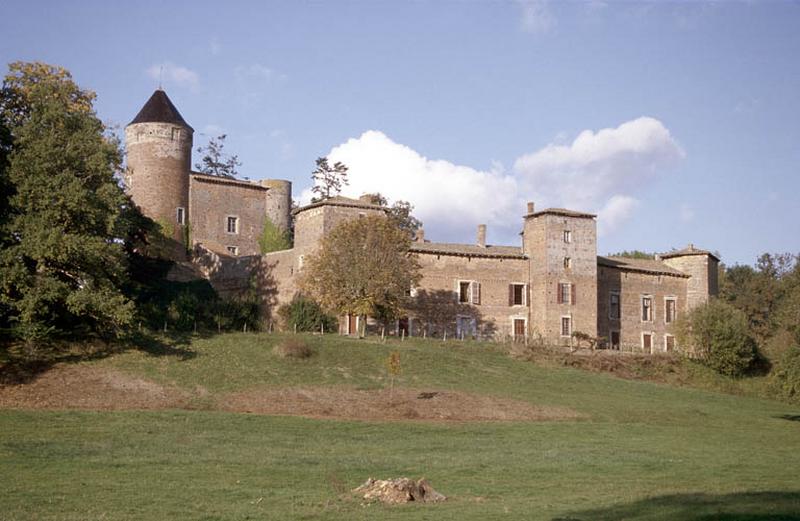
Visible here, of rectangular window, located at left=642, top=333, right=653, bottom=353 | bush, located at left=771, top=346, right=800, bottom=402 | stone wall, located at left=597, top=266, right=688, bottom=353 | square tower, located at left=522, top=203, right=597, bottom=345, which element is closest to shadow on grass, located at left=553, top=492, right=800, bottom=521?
bush, located at left=771, top=346, right=800, bottom=402

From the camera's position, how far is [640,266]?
61.5 metres

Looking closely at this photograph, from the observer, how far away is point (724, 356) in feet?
167

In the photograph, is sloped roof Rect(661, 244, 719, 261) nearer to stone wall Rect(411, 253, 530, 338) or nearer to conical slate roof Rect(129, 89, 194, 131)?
stone wall Rect(411, 253, 530, 338)

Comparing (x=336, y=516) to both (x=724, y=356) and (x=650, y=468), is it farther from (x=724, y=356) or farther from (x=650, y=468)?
(x=724, y=356)

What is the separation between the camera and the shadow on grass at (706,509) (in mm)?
14766

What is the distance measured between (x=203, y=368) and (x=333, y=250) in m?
12.7

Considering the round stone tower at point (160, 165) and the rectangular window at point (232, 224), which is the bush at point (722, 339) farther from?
the round stone tower at point (160, 165)

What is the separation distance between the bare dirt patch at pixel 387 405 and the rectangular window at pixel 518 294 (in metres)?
19.9

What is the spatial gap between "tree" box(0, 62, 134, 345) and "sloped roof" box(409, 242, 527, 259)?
2095cm

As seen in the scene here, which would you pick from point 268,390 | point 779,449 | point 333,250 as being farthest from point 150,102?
point 779,449

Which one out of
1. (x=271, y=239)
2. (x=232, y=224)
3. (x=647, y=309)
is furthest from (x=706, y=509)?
(x=271, y=239)

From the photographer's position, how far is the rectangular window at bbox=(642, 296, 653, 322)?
198 ft

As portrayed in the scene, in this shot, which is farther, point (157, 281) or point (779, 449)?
point (157, 281)

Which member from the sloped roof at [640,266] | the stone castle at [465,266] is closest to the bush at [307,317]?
the stone castle at [465,266]
